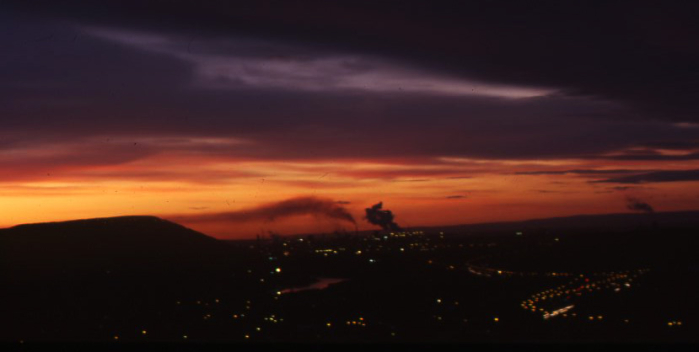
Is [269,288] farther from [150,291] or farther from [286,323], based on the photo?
[286,323]

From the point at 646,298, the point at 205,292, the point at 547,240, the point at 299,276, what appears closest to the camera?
the point at 646,298

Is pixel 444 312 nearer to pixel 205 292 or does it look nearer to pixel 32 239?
pixel 205 292

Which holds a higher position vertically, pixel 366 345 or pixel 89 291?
pixel 366 345

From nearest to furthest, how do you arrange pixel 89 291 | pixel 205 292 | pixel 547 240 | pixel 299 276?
1. pixel 89 291
2. pixel 205 292
3. pixel 299 276
4. pixel 547 240

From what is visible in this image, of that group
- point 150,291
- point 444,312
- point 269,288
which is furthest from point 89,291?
point 444,312

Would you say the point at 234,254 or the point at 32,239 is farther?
the point at 234,254

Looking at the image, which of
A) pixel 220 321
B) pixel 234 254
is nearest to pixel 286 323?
pixel 220 321
